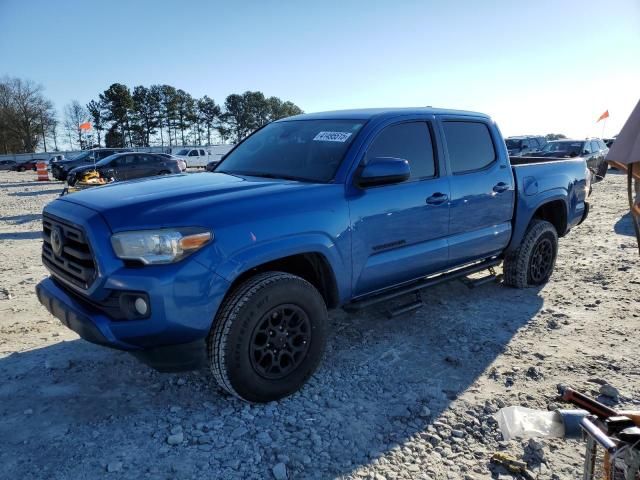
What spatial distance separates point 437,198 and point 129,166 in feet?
63.1

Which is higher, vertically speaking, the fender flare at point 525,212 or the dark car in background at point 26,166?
the dark car in background at point 26,166

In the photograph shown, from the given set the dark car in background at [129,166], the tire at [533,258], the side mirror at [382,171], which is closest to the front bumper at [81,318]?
the side mirror at [382,171]

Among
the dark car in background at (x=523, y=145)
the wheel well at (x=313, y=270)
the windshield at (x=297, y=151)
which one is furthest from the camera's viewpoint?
the dark car in background at (x=523, y=145)

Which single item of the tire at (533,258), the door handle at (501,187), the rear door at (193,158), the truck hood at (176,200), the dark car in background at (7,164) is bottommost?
the tire at (533,258)

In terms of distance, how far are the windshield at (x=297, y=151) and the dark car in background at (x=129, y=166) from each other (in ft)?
55.1

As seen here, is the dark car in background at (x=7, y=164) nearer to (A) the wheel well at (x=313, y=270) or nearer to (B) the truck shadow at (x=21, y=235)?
(B) the truck shadow at (x=21, y=235)

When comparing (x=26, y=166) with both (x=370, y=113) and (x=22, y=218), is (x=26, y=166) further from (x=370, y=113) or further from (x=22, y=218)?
(x=370, y=113)

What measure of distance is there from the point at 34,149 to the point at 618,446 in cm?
7320

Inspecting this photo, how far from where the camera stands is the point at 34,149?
205 ft

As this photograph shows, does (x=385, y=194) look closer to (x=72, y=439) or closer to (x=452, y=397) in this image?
(x=452, y=397)

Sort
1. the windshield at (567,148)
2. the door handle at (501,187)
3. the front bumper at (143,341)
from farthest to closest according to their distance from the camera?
the windshield at (567,148)
the door handle at (501,187)
the front bumper at (143,341)

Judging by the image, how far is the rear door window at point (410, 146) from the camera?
3678 mm

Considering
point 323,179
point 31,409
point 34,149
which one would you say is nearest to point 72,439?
point 31,409

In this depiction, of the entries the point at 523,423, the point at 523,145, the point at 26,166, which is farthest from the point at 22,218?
the point at 26,166
